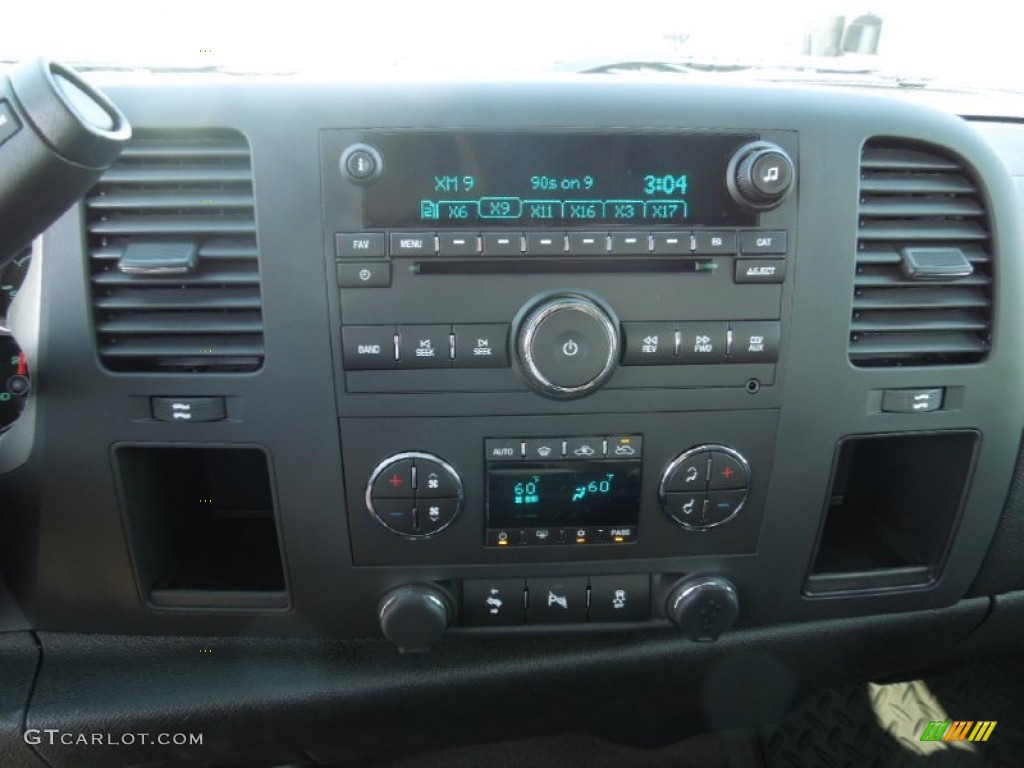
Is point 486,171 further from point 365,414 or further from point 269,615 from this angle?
point 269,615

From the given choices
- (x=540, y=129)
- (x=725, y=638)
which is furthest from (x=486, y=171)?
(x=725, y=638)

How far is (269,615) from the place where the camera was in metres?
1.23

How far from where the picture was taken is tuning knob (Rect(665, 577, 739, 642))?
120 cm

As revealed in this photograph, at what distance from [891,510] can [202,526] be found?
4.11ft

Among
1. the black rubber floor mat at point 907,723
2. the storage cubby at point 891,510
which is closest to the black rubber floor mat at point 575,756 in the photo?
the black rubber floor mat at point 907,723

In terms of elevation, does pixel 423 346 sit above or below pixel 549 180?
below

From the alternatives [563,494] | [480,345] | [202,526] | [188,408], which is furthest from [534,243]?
[202,526]

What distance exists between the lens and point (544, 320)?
1.04 m

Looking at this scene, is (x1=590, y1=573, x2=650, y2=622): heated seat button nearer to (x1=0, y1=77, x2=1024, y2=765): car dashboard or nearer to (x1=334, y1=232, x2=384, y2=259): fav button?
(x1=0, y1=77, x2=1024, y2=765): car dashboard

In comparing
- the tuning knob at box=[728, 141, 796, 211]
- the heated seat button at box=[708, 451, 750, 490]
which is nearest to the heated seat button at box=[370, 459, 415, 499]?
the heated seat button at box=[708, 451, 750, 490]

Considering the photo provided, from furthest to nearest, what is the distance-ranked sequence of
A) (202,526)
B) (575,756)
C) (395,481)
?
(575,756)
(202,526)
(395,481)

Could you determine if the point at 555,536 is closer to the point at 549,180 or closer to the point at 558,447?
the point at 558,447

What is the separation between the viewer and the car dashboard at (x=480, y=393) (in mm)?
1039

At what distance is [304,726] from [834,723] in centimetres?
132
